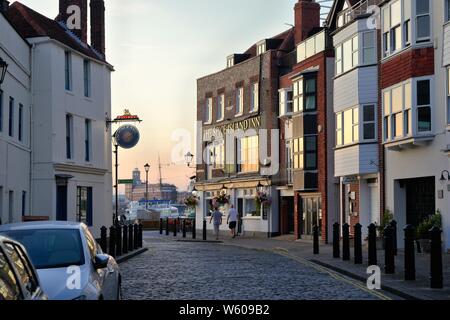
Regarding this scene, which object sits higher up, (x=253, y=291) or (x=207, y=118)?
(x=207, y=118)

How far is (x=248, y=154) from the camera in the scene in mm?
51500

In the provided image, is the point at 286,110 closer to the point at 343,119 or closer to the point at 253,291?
the point at 343,119

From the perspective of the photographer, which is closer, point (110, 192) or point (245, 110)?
point (110, 192)

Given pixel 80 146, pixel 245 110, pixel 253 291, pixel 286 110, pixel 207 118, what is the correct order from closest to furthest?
1. pixel 253 291
2. pixel 80 146
3. pixel 286 110
4. pixel 245 110
5. pixel 207 118

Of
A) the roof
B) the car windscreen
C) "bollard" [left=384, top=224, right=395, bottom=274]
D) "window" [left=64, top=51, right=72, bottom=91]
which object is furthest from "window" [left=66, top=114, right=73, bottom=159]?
the car windscreen

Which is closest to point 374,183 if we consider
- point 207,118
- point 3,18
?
point 3,18

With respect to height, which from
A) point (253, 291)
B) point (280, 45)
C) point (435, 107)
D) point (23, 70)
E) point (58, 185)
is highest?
point (280, 45)

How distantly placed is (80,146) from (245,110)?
16.5 metres

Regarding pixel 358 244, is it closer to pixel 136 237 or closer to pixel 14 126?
pixel 136 237

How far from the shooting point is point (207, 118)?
57.9m

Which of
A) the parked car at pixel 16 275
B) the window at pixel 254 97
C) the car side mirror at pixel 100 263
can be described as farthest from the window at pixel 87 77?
the parked car at pixel 16 275

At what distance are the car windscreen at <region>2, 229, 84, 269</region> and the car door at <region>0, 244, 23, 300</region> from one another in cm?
348

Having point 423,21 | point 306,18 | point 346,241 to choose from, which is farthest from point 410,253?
point 306,18
